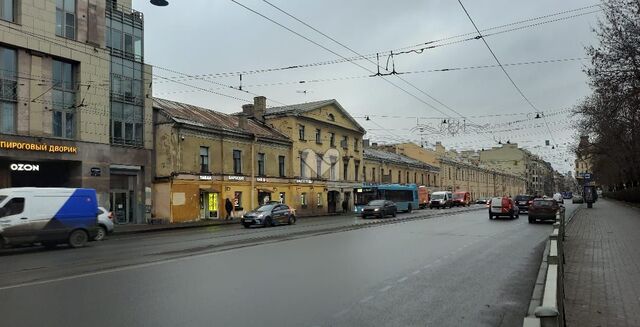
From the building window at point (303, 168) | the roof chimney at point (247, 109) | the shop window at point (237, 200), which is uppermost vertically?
the roof chimney at point (247, 109)

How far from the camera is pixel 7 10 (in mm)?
27594

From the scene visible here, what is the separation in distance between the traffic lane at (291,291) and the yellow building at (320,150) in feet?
119

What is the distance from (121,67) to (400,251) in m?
25.4

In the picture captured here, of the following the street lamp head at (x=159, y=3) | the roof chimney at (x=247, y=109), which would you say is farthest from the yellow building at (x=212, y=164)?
the street lamp head at (x=159, y=3)

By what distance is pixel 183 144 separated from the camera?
37.5 m

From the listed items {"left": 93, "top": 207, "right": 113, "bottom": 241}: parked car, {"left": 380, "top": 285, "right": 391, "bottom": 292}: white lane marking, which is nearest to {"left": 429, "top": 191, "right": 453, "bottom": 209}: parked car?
{"left": 93, "top": 207, "right": 113, "bottom": 241}: parked car

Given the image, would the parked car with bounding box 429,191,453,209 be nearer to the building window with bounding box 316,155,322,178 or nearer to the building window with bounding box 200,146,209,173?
the building window with bounding box 316,155,322,178

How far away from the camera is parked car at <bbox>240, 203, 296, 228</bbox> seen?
31.1m

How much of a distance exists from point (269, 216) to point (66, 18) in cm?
1657

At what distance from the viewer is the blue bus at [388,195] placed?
50531 mm

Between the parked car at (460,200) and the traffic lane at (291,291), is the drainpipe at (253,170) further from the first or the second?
the parked car at (460,200)

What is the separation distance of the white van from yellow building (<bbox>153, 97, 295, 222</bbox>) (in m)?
15.7

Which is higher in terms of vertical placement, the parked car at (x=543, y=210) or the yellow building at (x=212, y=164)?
the yellow building at (x=212, y=164)

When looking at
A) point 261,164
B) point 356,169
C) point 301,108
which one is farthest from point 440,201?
point 261,164
